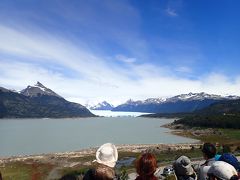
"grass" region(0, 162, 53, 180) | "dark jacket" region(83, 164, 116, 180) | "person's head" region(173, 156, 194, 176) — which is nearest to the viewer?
"dark jacket" region(83, 164, 116, 180)

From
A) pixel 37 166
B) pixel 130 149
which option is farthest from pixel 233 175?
pixel 130 149

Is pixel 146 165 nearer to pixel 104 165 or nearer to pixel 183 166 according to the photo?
pixel 104 165

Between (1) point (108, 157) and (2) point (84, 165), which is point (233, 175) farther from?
(2) point (84, 165)

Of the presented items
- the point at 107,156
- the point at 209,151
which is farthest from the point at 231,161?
the point at 107,156

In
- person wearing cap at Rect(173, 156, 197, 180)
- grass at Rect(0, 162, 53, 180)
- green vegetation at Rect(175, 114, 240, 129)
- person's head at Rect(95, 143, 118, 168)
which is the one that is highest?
green vegetation at Rect(175, 114, 240, 129)

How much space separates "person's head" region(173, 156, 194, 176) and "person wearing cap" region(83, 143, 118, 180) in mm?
1515

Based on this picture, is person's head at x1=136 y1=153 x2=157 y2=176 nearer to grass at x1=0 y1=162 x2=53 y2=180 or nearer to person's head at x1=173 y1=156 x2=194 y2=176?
person's head at x1=173 y1=156 x2=194 y2=176

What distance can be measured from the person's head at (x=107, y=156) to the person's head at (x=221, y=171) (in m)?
1.57

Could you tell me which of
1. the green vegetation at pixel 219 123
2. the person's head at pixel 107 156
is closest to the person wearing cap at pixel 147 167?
the person's head at pixel 107 156

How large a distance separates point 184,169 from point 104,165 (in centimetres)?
193

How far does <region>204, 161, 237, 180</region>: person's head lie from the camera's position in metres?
5.73

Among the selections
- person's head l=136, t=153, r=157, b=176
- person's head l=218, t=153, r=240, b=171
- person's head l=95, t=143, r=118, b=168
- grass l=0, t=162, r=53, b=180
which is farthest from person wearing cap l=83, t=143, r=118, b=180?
grass l=0, t=162, r=53, b=180

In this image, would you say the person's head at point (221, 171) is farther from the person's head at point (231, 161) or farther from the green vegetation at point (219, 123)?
the green vegetation at point (219, 123)

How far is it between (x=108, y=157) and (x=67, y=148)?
103208mm
